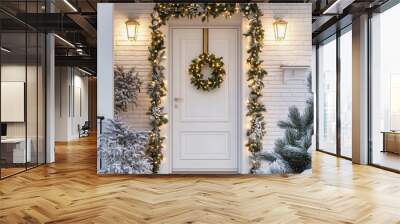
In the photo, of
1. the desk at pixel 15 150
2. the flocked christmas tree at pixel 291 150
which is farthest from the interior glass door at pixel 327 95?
the desk at pixel 15 150

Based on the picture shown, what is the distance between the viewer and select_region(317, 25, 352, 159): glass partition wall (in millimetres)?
8500

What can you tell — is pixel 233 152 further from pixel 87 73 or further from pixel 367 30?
pixel 87 73

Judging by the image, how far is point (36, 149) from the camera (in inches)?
284

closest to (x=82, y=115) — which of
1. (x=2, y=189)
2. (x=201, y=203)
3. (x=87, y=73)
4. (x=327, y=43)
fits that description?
(x=87, y=73)

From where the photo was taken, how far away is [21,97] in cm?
659

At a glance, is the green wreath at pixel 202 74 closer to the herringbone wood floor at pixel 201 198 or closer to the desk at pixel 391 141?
the herringbone wood floor at pixel 201 198

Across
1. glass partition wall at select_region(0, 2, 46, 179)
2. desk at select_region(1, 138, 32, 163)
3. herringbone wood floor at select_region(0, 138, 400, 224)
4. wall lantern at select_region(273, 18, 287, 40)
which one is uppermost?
wall lantern at select_region(273, 18, 287, 40)

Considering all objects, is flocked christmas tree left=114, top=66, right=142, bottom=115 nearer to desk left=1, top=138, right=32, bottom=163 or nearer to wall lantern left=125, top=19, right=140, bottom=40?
wall lantern left=125, top=19, right=140, bottom=40

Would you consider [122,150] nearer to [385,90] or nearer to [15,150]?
[15,150]

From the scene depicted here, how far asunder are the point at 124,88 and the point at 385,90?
4.57 metres

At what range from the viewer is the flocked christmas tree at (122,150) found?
608 cm

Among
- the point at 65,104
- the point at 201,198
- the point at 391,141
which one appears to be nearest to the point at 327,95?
the point at 391,141

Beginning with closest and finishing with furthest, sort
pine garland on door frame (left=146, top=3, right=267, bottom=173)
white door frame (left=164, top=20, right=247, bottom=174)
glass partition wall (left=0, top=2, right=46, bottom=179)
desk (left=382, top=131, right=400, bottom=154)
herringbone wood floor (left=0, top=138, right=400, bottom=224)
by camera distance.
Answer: herringbone wood floor (left=0, top=138, right=400, bottom=224) → glass partition wall (left=0, top=2, right=46, bottom=179) → pine garland on door frame (left=146, top=3, right=267, bottom=173) → white door frame (left=164, top=20, right=247, bottom=174) → desk (left=382, top=131, right=400, bottom=154)

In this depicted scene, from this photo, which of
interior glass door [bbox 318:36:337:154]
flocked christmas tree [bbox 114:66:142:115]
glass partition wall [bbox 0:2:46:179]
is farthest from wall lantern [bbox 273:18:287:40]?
glass partition wall [bbox 0:2:46:179]
